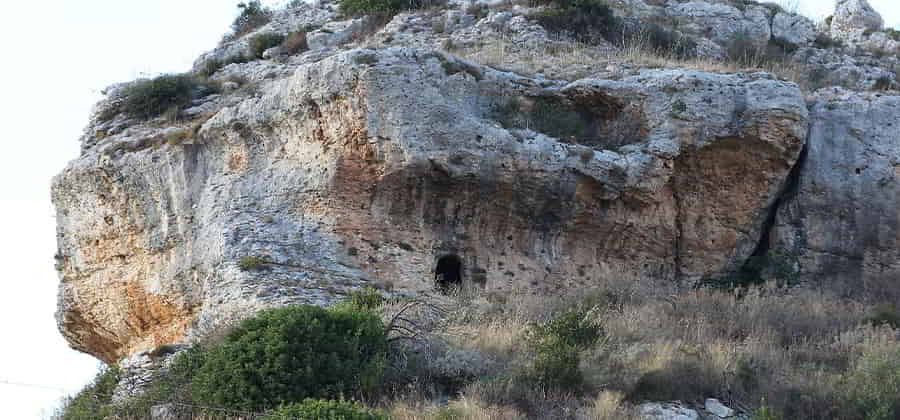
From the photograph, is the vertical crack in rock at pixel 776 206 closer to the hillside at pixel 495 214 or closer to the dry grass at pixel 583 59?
the hillside at pixel 495 214

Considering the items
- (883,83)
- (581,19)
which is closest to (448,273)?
(581,19)

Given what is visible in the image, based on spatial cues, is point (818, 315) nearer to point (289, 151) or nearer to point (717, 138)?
point (717, 138)

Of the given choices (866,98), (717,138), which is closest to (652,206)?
(717,138)

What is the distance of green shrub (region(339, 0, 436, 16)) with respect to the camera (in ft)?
80.8

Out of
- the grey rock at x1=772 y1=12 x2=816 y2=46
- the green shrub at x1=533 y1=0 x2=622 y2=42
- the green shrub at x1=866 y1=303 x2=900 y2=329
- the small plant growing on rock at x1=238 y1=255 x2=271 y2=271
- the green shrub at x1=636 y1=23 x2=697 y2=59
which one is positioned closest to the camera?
the small plant growing on rock at x1=238 y1=255 x2=271 y2=271

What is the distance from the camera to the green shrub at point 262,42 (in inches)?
942

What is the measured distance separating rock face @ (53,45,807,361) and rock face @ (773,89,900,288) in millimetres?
642

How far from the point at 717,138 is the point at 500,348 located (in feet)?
19.0

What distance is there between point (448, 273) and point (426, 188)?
59.6 inches

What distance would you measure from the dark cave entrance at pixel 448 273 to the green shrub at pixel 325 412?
19.8 ft

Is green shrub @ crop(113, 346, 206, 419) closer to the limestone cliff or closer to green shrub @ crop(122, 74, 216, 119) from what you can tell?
the limestone cliff

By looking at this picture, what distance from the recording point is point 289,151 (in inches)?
755

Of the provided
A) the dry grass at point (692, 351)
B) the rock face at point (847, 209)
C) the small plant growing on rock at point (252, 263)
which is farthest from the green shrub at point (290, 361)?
the rock face at point (847, 209)

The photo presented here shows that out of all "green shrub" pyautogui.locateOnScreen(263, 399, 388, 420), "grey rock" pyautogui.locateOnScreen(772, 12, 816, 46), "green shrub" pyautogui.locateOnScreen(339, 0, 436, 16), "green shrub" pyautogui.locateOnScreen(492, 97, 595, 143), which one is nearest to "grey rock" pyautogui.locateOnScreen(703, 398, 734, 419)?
"green shrub" pyautogui.locateOnScreen(263, 399, 388, 420)
